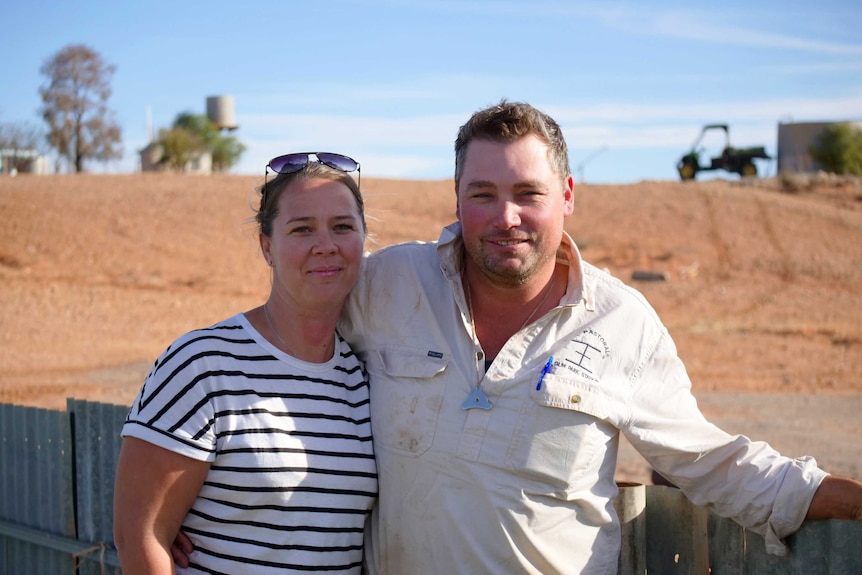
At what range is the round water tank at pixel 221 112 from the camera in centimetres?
5797

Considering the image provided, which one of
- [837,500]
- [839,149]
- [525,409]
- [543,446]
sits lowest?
[837,500]

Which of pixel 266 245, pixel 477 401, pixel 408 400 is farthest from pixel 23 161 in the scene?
pixel 477 401

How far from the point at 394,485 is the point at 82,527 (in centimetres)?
245

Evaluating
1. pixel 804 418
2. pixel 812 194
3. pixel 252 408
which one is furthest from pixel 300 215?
pixel 812 194

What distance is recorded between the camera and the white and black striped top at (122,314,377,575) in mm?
2639

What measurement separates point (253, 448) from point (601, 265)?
22008 mm

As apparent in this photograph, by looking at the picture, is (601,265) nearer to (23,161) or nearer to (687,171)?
(687,171)

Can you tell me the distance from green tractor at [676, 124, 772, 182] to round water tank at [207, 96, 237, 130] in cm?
2951

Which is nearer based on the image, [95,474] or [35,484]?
[95,474]

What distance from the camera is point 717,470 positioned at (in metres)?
2.98

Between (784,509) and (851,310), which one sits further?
(851,310)

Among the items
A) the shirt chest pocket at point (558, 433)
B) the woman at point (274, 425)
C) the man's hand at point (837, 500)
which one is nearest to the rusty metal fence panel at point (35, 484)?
the woman at point (274, 425)

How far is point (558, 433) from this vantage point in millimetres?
2877

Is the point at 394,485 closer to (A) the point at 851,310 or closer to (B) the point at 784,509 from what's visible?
(B) the point at 784,509
